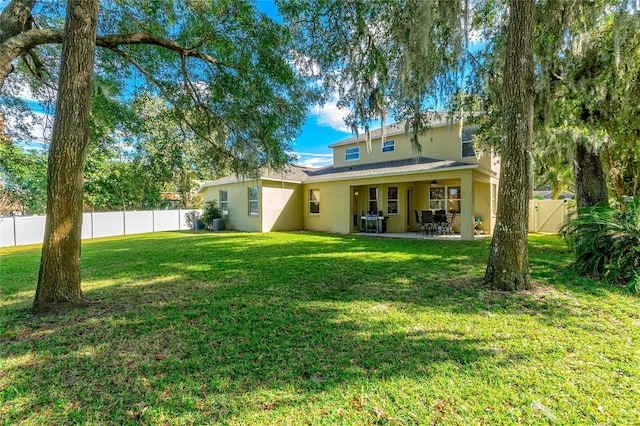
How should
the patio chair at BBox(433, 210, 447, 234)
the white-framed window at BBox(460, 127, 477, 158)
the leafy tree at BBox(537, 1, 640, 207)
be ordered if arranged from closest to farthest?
the leafy tree at BBox(537, 1, 640, 207), the patio chair at BBox(433, 210, 447, 234), the white-framed window at BBox(460, 127, 477, 158)

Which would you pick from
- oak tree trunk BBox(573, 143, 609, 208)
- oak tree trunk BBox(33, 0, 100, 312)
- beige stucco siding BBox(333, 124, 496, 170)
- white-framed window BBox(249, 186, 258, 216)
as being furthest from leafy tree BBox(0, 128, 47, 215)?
oak tree trunk BBox(573, 143, 609, 208)

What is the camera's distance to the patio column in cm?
1075

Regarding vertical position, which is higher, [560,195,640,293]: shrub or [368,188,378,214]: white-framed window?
[368,188,378,214]: white-framed window

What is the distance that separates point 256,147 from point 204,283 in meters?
3.61

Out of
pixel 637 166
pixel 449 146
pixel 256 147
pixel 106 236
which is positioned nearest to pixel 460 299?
pixel 256 147

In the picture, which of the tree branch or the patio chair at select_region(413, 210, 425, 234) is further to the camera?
the patio chair at select_region(413, 210, 425, 234)

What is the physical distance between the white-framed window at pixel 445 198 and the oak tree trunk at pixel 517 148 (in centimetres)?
913

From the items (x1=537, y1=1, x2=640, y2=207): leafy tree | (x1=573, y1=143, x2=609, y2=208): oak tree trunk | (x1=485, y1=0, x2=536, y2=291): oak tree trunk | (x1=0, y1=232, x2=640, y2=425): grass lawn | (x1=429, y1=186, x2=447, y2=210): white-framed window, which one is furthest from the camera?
(x1=429, y1=186, x2=447, y2=210): white-framed window

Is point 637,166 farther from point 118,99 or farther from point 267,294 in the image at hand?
point 118,99

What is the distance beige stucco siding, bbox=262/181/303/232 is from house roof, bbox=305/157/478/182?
121cm

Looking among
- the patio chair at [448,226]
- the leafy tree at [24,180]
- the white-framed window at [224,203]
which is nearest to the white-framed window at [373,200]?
the patio chair at [448,226]

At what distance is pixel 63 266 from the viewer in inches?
150

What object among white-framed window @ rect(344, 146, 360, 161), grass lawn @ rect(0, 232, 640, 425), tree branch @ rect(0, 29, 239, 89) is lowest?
grass lawn @ rect(0, 232, 640, 425)

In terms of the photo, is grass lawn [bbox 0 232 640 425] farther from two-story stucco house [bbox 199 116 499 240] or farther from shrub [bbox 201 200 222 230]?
shrub [bbox 201 200 222 230]
